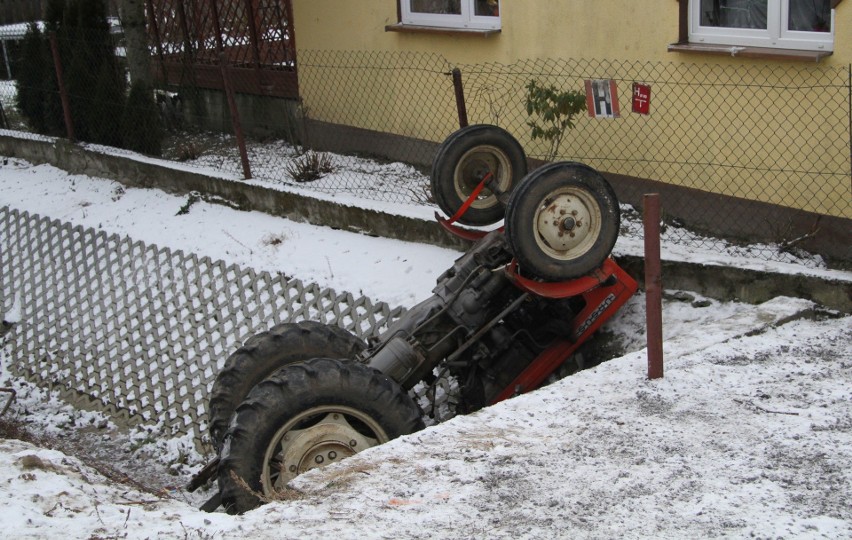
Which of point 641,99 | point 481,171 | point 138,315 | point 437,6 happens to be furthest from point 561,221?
point 437,6

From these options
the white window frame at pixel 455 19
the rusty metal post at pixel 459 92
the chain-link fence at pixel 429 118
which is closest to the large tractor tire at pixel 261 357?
the rusty metal post at pixel 459 92

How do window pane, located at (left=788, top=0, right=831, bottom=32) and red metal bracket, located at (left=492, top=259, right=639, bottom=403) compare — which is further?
window pane, located at (left=788, top=0, right=831, bottom=32)

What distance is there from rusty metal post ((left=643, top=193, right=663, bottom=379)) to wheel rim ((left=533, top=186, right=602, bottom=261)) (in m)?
0.98

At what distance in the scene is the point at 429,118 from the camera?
1007 centimetres

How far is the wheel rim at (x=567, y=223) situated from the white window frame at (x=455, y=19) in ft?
13.9

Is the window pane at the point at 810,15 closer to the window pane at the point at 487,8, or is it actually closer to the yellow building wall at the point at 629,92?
the yellow building wall at the point at 629,92

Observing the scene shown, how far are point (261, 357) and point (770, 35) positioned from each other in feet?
13.6

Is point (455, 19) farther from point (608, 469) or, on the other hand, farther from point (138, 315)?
point (608, 469)

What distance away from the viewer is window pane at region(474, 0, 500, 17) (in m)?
9.38

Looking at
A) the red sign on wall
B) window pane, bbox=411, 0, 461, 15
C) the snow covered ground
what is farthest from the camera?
window pane, bbox=411, 0, 461, 15

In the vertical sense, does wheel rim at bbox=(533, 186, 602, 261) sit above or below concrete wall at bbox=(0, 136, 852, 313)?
above

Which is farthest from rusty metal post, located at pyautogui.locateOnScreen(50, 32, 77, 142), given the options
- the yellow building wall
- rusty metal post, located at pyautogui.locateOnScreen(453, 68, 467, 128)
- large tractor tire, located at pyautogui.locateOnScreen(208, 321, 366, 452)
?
large tractor tire, located at pyautogui.locateOnScreen(208, 321, 366, 452)

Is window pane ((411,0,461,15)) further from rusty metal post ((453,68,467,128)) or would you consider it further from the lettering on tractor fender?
the lettering on tractor fender

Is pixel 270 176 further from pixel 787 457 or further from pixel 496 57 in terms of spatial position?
pixel 787 457
